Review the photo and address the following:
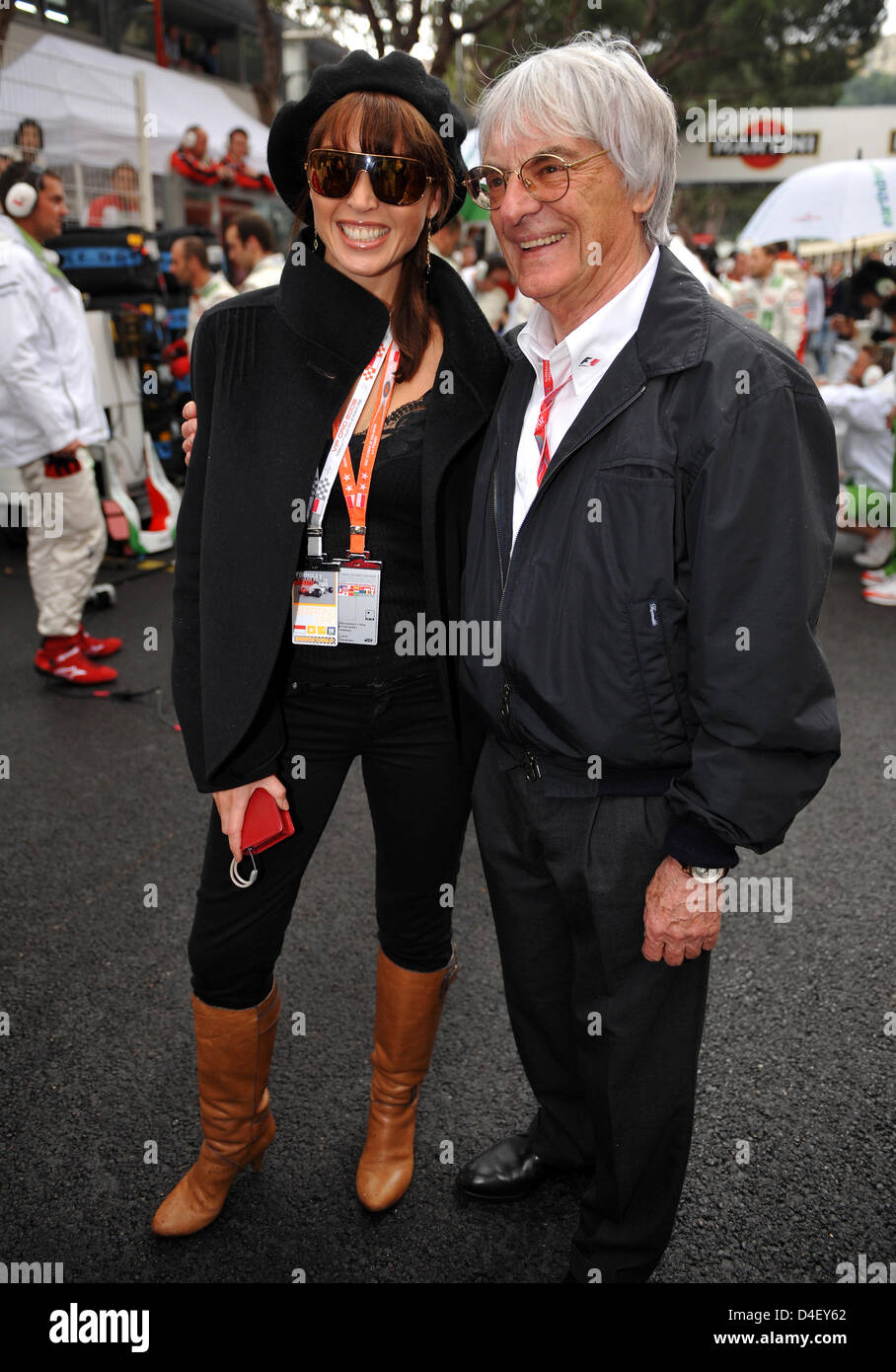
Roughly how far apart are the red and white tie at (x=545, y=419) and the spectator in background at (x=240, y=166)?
43.1 feet

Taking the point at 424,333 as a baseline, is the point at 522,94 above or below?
above

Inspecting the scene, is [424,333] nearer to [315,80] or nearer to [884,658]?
[315,80]

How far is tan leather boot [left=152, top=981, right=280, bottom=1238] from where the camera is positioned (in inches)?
Answer: 79.5

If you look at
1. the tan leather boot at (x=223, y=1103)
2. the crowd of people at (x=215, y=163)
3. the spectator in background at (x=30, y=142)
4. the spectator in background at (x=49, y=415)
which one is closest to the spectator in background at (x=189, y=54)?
the crowd of people at (x=215, y=163)

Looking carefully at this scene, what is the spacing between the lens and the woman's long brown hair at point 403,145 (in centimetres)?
174

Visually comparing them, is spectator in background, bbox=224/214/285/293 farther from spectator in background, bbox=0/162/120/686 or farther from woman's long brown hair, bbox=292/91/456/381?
woman's long brown hair, bbox=292/91/456/381

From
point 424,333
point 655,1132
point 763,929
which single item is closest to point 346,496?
point 424,333

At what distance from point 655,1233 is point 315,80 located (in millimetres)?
2067

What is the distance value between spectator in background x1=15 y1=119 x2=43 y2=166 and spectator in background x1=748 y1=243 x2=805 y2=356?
21.1 ft

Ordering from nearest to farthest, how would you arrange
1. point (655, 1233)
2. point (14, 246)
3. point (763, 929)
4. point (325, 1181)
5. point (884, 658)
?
point (655, 1233), point (325, 1181), point (763, 929), point (14, 246), point (884, 658)

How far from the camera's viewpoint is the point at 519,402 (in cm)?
182

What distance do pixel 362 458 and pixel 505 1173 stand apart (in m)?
1.50

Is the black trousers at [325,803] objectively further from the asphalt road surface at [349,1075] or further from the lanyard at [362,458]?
the asphalt road surface at [349,1075]

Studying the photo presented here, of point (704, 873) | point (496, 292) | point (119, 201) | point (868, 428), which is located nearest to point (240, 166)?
point (119, 201)
